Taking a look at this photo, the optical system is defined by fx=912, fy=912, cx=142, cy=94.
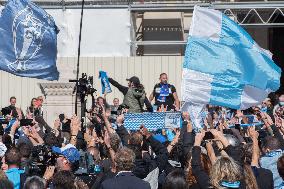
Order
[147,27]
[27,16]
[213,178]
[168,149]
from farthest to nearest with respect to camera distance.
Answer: [147,27] → [27,16] → [168,149] → [213,178]

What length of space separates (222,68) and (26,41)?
4730 millimetres

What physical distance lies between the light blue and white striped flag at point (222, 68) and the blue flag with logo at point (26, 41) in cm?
387

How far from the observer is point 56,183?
9016 millimetres

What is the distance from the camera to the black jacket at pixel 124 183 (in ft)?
30.8

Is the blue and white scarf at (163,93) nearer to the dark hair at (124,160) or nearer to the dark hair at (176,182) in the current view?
the dark hair at (124,160)

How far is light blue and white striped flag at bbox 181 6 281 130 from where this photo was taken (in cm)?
1563

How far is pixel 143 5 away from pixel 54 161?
49.9 ft

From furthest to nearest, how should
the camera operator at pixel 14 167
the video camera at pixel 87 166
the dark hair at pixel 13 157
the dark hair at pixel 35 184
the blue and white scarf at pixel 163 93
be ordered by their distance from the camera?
the blue and white scarf at pixel 163 93 < the video camera at pixel 87 166 < the dark hair at pixel 13 157 < the camera operator at pixel 14 167 < the dark hair at pixel 35 184

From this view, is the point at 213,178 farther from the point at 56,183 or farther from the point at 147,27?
the point at 147,27

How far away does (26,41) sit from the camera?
1858cm

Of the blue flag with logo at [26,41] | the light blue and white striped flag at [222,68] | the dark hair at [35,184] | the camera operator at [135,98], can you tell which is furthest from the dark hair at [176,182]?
the camera operator at [135,98]

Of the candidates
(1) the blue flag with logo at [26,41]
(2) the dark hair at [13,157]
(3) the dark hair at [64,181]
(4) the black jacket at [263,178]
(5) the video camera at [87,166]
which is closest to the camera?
(3) the dark hair at [64,181]

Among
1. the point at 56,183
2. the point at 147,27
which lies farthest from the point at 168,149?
the point at 147,27

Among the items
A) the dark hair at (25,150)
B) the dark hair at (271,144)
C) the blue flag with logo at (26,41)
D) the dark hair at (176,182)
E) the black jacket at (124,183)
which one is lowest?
the black jacket at (124,183)
